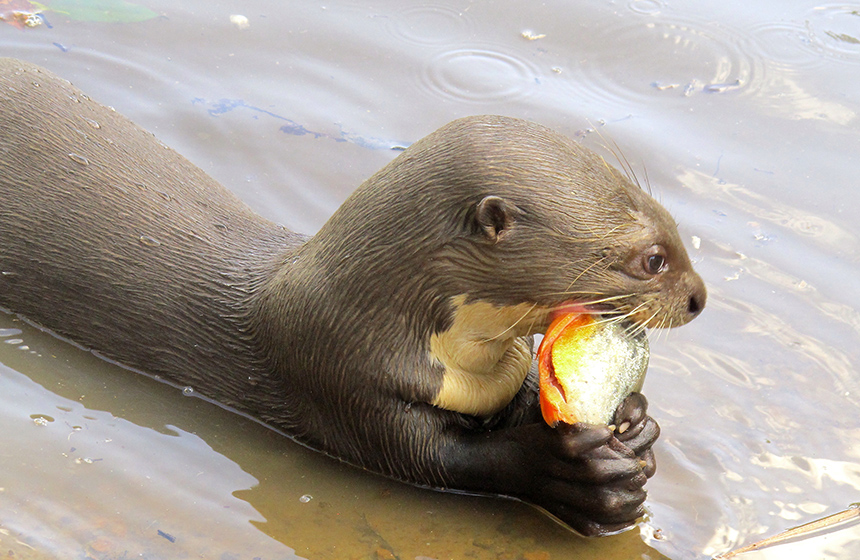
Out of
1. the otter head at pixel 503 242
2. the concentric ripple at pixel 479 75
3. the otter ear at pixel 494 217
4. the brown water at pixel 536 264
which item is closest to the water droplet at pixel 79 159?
the brown water at pixel 536 264

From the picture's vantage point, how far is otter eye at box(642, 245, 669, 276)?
2.67m

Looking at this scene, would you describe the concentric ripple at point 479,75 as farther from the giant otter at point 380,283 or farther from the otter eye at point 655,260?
the otter eye at point 655,260

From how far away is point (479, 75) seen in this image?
5.12 m

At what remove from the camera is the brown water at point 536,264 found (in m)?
2.89

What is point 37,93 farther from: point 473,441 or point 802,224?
point 802,224

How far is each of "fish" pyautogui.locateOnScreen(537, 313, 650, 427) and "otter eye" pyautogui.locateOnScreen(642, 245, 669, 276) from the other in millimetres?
177

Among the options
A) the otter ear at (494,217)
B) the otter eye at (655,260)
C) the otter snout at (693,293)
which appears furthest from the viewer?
the otter snout at (693,293)

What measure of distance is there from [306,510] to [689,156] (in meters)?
2.61

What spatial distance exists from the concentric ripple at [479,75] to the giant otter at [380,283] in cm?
183

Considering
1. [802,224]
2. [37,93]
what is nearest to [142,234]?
[37,93]

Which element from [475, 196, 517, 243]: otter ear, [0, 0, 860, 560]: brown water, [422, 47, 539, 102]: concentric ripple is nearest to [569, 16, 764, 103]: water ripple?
[0, 0, 860, 560]: brown water

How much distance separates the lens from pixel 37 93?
3416 millimetres

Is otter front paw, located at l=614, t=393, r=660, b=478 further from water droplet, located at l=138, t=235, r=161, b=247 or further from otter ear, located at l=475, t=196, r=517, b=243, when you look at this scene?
water droplet, located at l=138, t=235, r=161, b=247

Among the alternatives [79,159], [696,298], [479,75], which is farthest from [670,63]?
[79,159]
